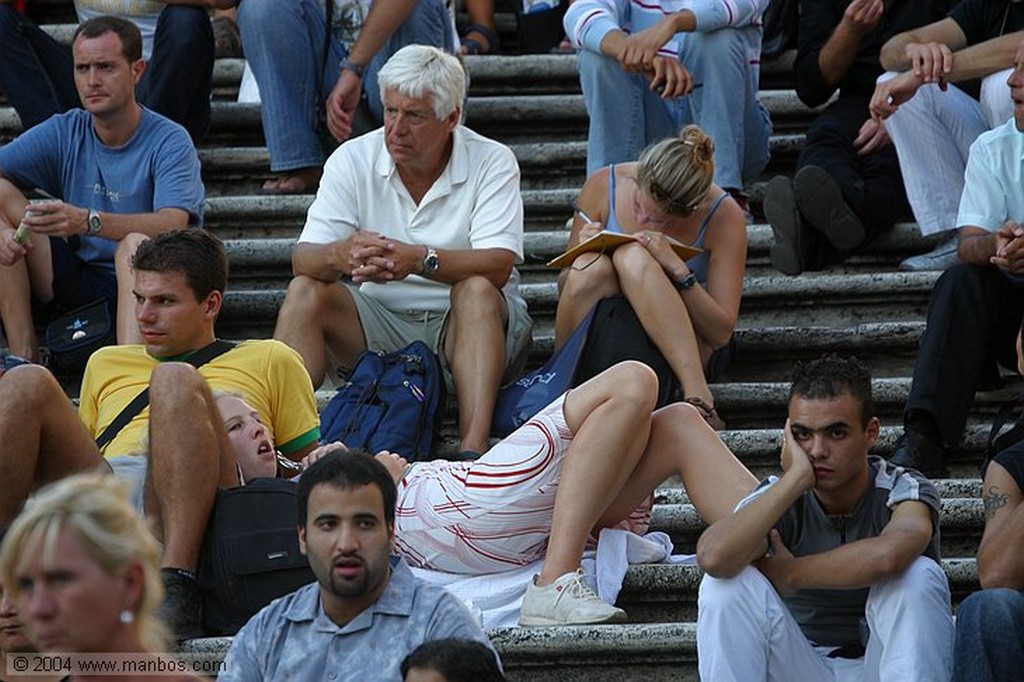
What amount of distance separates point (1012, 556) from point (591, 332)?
1426 millimetres

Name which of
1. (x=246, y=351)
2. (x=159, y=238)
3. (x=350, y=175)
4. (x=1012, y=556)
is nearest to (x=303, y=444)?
(x=246, y=351)

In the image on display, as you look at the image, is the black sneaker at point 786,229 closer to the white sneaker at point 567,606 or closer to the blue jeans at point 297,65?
the blue jeans at point 297,65

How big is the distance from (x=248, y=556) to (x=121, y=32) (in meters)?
2.17

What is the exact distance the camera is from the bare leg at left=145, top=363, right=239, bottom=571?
4602 mm

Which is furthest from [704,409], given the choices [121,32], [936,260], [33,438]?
[121,32]

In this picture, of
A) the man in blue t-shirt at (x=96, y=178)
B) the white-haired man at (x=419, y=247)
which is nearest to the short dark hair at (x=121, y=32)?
the man in blue t-shirt at (x=96, y=178)

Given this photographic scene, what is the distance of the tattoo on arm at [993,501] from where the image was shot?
4617mm

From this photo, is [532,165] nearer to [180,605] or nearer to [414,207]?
[414,207]

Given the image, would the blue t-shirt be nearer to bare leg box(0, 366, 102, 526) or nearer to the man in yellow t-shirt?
the man in yellow t-shirt

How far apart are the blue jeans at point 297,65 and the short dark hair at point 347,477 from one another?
264cm

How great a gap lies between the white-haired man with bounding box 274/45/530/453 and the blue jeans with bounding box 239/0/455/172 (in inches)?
30.4

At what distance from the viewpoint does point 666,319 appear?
17.9 ft

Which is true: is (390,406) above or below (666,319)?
below

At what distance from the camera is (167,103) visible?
6645 millimetres
